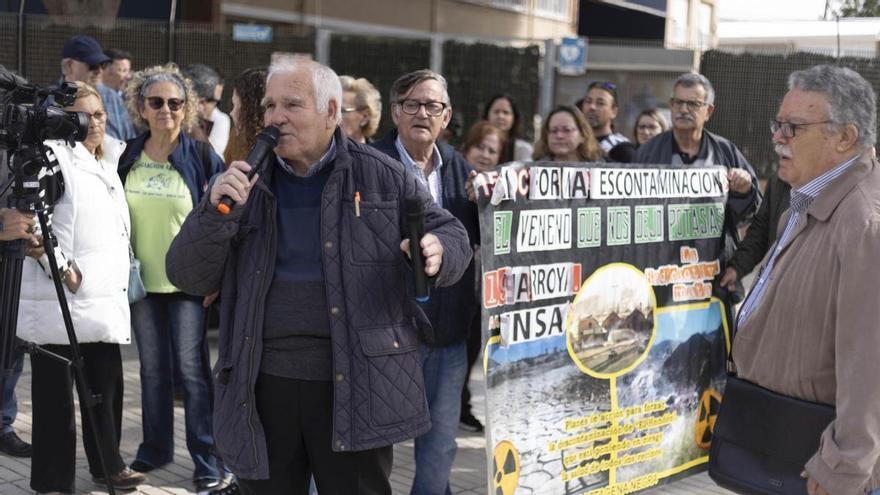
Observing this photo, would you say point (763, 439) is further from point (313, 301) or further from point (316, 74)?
point (316, 74)

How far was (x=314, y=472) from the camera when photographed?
321cm

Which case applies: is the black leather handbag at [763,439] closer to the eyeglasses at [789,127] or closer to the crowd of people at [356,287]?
the crowd of people at [356,287]

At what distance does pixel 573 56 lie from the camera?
38.8ft

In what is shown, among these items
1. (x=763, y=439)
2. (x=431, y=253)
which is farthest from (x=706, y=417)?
(x=431, y=253)

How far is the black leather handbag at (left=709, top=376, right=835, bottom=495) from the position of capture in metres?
3.10

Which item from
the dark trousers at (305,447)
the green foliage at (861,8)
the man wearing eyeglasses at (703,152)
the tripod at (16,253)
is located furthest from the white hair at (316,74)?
the green foliage at (861,8)

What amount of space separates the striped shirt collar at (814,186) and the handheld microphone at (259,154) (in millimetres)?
1636

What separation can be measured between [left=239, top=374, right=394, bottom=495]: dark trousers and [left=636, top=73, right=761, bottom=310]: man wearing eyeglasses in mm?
2796

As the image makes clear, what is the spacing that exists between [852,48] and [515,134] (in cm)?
479

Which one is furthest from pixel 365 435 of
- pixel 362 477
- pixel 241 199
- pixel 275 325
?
pixel 241 199

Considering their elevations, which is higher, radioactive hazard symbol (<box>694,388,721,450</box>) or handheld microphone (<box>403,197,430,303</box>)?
handheld microphone (<box>403,197,430,303</box>)

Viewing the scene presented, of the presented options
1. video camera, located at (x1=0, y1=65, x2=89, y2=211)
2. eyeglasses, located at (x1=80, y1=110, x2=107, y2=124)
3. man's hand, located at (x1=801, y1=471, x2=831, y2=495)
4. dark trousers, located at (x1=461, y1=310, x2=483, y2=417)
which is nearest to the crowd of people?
man's hand, located at (x1=801, y1=471, x2=831, y2=495)

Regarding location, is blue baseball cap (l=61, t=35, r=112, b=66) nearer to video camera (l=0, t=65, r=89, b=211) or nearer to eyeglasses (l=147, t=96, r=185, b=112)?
eyeglasses (l=147, t=96, r=185, b=112)

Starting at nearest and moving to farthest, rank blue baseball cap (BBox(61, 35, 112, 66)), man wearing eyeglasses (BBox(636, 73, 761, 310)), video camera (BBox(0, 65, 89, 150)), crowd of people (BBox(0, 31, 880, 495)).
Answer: crowd of people (BBox(0, 31, 880, 495))
video camera (BBox(0, 65, 89, 150))
man wearing eyeglasses (BBox(636, 73, 761, 310))
blue baseball cap (BBox(61, 35, 112, 66))
